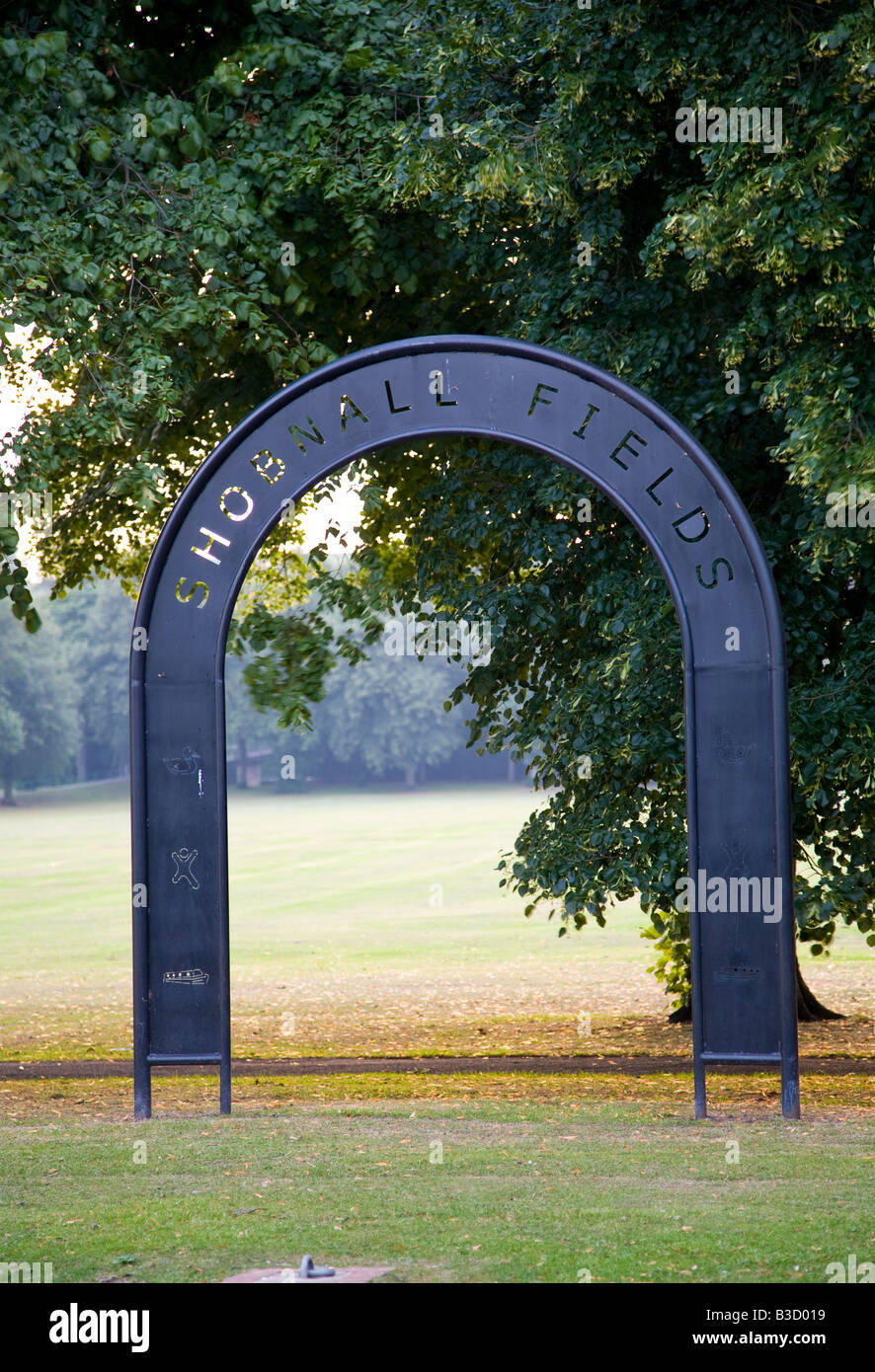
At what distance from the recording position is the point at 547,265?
1099 cm

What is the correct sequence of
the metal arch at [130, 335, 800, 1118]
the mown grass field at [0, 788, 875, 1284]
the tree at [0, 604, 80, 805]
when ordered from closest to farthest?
1. the mown grass field at [0, 788, 875, 1284]
2. the metal arch at [130, 335, 800, 1118]
3. the tree at [0, 604, 80, 805]

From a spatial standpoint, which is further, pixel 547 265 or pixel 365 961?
pixel 365 961

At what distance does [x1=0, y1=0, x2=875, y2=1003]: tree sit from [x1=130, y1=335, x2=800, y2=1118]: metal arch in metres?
1.01

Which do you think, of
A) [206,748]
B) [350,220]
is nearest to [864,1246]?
[206,748]

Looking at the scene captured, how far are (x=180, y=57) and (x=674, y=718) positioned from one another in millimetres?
7299

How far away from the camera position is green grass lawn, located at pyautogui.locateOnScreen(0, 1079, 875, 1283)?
5.70 m

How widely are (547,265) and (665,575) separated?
11.7 ft

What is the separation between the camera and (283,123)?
11164mm

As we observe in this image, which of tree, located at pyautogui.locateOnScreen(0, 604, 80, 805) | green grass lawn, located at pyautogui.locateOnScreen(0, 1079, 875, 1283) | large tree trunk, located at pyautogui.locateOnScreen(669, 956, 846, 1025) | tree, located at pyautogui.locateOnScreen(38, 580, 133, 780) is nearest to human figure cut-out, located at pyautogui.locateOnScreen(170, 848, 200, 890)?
green grass lawn, located at pyautogui.locateOnScreen(0, 1079, 875, 1283)

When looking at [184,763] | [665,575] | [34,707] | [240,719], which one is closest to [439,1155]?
[184,763]

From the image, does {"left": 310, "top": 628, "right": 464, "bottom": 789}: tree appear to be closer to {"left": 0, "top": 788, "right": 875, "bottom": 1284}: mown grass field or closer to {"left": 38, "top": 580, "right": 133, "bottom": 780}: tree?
{"left": 38, "top": 580, "right": 133, "bottom": 780}: tree

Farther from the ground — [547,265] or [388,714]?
[547,265]

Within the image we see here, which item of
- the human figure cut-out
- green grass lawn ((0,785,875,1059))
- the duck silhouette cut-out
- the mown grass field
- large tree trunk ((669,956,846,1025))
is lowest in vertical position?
green grass lawn ((0,785,875,1059))

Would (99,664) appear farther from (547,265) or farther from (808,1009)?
(547,265)
